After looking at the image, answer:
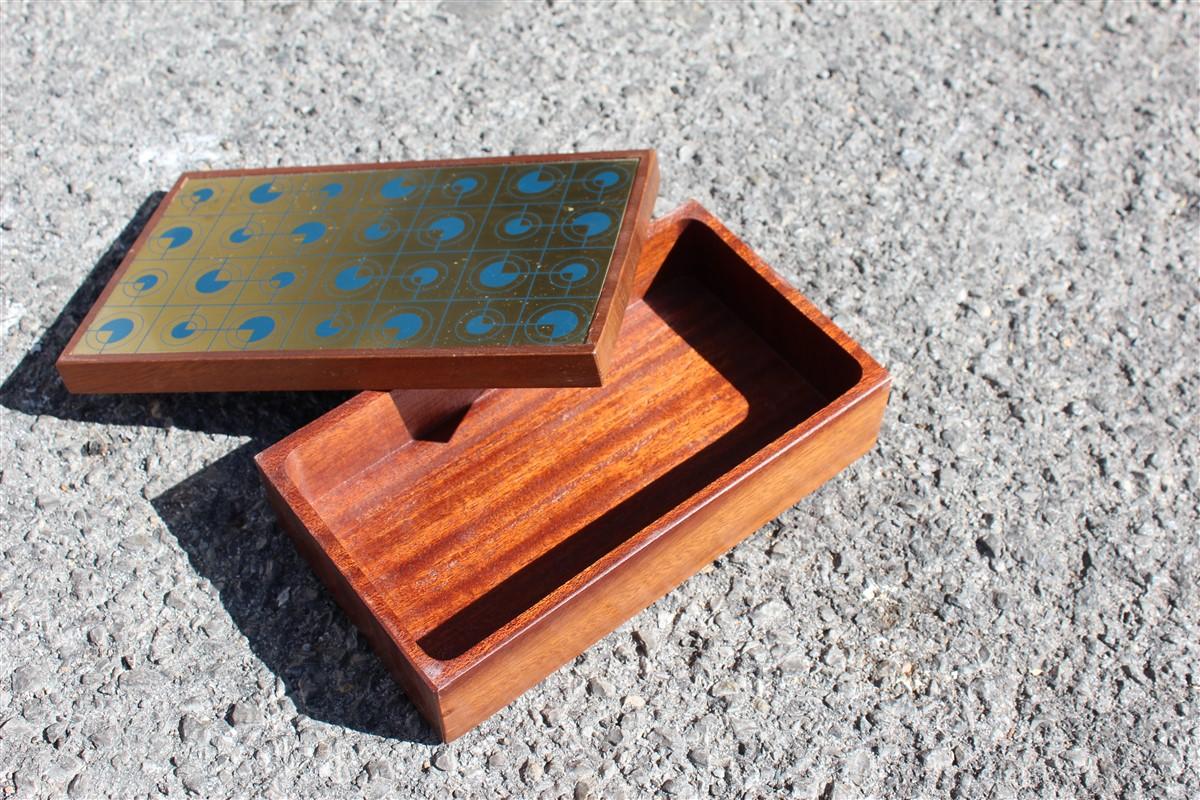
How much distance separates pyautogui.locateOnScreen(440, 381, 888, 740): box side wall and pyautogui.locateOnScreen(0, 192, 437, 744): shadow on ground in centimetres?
13

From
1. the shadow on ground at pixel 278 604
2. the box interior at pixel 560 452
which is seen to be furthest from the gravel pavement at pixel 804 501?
the box interior at pixel 560 452

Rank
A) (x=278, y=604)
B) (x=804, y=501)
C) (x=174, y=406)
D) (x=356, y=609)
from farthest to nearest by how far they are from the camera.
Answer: (x=174, y=406) → (x=804, y=501) → (x=278, y=604) → (x=356, y=609)

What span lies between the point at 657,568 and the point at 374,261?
1.93ft

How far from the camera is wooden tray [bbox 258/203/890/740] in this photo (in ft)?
5.21

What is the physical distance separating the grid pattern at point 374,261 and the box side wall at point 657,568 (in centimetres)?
29

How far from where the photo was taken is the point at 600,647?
1.70 m

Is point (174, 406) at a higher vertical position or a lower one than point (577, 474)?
lower

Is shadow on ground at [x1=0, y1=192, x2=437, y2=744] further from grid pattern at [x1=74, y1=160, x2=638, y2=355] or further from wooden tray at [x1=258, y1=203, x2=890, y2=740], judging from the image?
grid pattern at [x1=74, y1=160, x2=638, y2=355]

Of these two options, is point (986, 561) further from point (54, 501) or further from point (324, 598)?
point (54, 501)

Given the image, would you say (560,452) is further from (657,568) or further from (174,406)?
(174,406)

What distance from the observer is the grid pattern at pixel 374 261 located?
1.73 metres

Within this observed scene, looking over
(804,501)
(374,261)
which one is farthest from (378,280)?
(804,501)

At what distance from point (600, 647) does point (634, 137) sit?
104cm

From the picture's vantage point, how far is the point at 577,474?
5.95 feet
